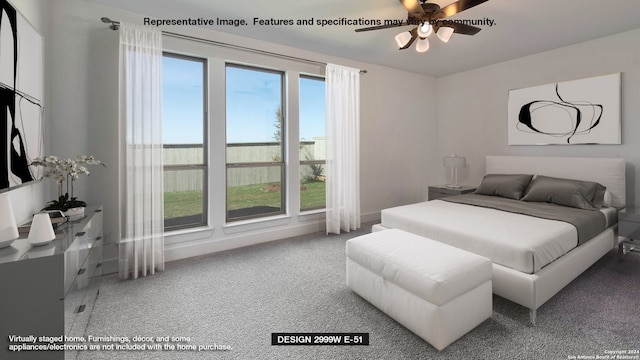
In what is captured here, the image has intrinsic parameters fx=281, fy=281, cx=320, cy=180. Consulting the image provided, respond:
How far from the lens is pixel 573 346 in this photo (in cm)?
181

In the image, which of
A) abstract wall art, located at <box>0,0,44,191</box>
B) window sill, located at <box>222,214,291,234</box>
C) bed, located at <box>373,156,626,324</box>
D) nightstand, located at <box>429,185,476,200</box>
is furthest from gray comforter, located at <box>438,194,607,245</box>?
abstract wall art, located at <box>0,0,44,191</box>

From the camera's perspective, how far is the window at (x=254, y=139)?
396 centimetres

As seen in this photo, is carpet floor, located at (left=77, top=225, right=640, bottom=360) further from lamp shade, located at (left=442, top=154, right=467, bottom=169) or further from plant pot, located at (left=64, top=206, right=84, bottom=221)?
lamp shade, located at (left=442, top=154, right=467, bottom=169)

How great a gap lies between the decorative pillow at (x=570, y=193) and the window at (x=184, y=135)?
4.29 meters

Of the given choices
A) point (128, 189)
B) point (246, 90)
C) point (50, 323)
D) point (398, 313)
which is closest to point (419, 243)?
point (398, 313)

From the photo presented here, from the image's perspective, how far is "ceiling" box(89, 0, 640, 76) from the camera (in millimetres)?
2873

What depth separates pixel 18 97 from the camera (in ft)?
6.35

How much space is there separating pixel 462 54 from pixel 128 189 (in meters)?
4.87

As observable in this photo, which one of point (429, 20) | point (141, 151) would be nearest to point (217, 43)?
point (141, 151)

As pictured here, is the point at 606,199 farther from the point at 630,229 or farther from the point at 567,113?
the point at 567,113

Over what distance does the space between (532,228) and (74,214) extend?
3.83 metres

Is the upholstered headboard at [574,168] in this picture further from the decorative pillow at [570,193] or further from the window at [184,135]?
the window at [184,135]

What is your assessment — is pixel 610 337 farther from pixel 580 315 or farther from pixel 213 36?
pixel 213 36

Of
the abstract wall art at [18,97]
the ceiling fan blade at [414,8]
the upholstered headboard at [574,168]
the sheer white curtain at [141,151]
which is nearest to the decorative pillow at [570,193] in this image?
the upholstered headboard at [574,168]
